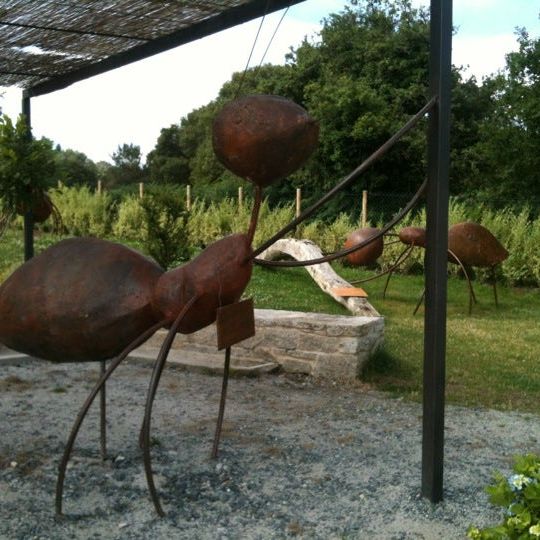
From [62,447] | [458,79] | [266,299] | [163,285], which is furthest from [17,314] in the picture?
[458,79]

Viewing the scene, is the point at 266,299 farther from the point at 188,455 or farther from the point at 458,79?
the point at 458,79

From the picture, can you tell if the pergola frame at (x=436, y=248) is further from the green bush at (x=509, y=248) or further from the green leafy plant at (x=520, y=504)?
the green bush at (x=509, y=248)

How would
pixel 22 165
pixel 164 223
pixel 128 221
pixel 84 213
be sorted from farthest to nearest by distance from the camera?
1. pixel 84 213
2. pixel 128 221
3. pixel 164 223
4. pixel 22 165

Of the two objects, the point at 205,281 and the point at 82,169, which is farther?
the point at 82,169

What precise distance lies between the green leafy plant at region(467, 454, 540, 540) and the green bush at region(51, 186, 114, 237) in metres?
16.7

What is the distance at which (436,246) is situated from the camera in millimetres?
3342

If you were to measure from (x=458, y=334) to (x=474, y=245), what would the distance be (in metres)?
1.68

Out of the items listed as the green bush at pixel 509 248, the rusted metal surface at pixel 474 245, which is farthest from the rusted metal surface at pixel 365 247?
the green bush at pixel 509 248

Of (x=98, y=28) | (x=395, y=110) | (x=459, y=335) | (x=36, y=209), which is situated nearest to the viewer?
(x=98, y=28)

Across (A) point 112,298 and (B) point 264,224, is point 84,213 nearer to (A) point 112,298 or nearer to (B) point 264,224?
(B) point 264,224

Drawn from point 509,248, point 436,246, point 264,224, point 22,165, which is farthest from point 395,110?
point 436,246

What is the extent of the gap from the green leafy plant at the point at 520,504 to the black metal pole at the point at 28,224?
398cm

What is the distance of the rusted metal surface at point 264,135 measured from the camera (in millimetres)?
2957

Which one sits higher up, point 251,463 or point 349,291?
point 349,291
